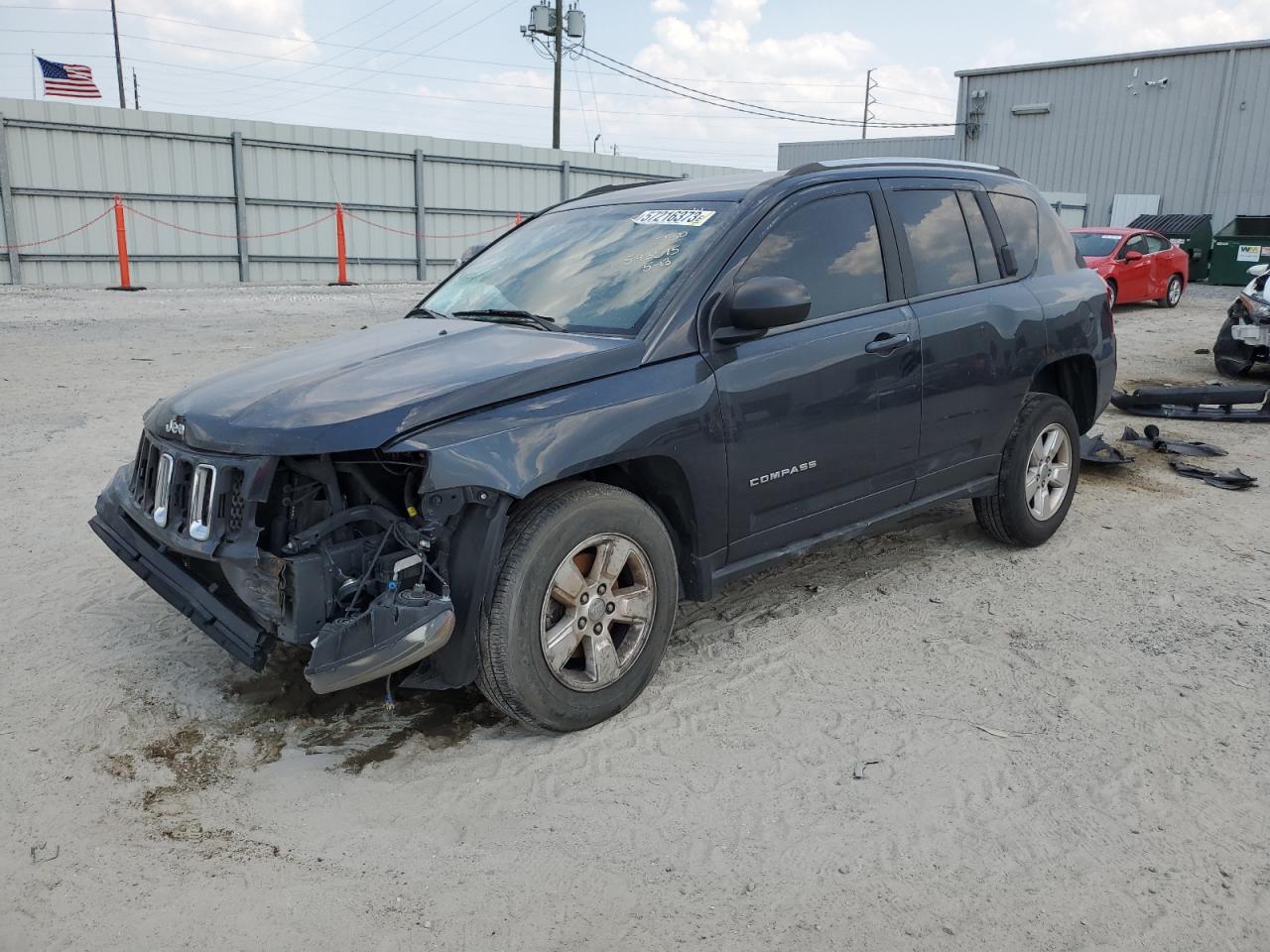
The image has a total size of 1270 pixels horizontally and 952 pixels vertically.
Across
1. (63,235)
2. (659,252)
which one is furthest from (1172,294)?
(63,235)

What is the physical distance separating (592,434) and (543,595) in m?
0.54

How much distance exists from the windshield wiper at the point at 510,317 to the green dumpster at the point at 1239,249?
23.6m

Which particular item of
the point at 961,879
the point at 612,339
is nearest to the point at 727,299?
the point at 612,339

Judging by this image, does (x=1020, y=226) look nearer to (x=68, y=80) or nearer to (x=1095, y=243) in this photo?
(x=1095, y=243)

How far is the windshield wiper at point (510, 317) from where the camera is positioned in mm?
3900

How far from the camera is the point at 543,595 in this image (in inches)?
127

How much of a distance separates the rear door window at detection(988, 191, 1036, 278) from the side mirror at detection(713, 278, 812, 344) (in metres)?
1.93

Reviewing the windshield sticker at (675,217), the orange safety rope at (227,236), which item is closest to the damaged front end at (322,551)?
the windshield sticker at (675,217)

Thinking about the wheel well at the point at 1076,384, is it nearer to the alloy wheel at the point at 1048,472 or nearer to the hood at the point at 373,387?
the alloy wheel at the point at 1048,472

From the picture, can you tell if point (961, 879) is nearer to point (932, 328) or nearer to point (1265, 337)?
point (932, 328)

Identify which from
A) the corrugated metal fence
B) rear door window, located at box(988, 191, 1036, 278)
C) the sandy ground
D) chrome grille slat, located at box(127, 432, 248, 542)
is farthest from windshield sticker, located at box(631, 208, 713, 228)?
the corrugated metal fence

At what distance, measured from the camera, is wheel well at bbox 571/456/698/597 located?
360 cm

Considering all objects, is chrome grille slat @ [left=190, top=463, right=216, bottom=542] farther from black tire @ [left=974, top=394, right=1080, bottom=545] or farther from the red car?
the red car

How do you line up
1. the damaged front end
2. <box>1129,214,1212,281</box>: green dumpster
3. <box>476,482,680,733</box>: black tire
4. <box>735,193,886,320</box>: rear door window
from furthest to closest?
<box>1129,214,1212,281</box>: green dumpster
<box>735,193,886,320</box>: rear door window
<box>476,482,680,733</box>: black tire
the damaged front end
